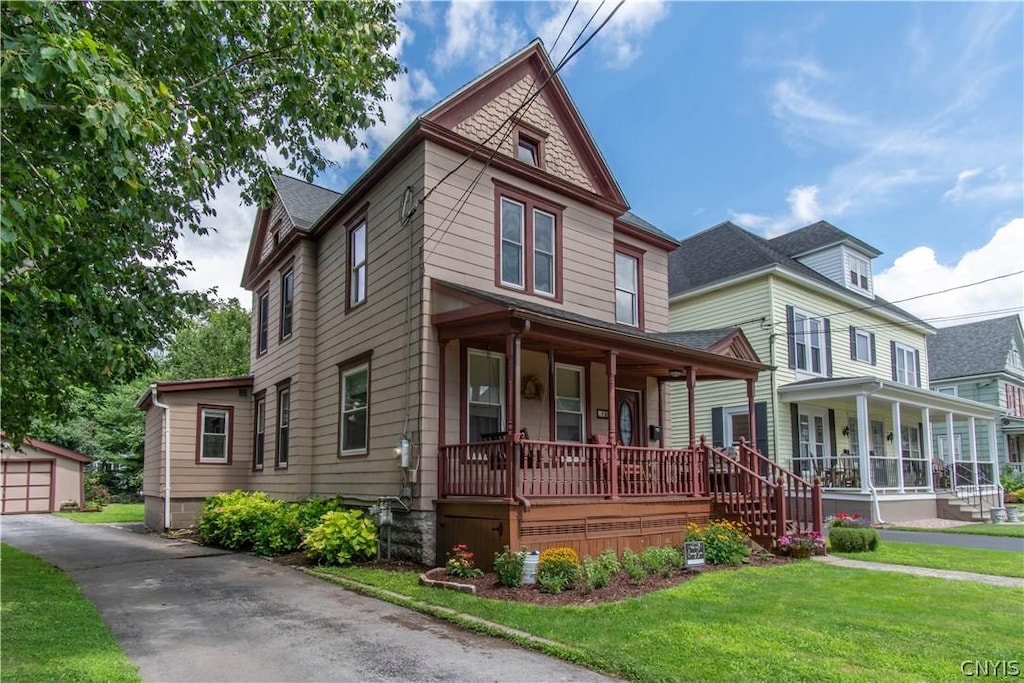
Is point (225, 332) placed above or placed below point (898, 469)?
above

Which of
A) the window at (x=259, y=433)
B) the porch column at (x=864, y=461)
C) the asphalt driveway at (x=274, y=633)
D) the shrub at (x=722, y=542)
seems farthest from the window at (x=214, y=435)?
the porch column at (x=864, y=461)

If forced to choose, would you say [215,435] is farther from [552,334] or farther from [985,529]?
[985,529]

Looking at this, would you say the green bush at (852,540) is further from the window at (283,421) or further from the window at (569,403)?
the window at (283,421)

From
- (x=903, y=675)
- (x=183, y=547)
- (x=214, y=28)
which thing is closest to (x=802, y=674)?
(x=903, y=675)

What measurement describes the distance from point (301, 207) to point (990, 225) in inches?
678

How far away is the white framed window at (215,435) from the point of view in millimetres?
18062

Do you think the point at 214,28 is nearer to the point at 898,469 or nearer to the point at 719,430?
the point at 719,430

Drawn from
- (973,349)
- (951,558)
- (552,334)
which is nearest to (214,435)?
(552,334)

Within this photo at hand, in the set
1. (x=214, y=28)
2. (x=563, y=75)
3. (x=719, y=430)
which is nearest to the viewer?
(x=214, y=28)

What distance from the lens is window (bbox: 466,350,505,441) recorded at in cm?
1157

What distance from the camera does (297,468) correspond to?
15000 millimetres

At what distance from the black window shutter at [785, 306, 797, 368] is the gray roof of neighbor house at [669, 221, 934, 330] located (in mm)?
1295

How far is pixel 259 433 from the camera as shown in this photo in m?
18.0

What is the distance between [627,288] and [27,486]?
29352 millimetres
